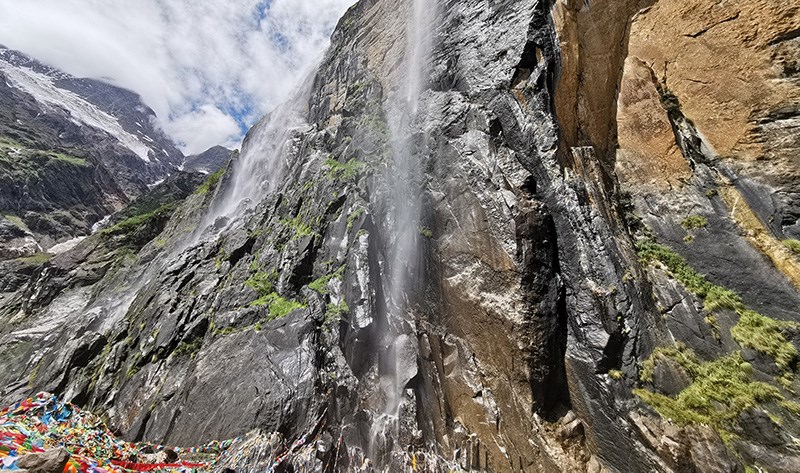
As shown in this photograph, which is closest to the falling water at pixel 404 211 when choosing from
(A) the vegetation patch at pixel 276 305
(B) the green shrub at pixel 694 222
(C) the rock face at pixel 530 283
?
(C) the rock face at pixel 530 283

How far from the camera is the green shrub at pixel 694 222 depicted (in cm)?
731

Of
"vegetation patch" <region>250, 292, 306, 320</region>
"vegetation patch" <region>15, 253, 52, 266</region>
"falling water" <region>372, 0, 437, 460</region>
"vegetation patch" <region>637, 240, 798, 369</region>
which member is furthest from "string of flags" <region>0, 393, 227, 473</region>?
"vegetation patch" <region>15, 253, 52, 266</region>

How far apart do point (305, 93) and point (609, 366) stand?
2831 centimetres

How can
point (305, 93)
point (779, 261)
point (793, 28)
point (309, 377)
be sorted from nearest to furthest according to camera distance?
point (779, 261) < point (793, 28) < point (309, 377) < point (305, 93)

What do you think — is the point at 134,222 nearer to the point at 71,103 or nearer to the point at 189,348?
the point at 189,348

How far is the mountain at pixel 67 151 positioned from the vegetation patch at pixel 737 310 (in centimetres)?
6311

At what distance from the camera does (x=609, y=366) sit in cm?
683

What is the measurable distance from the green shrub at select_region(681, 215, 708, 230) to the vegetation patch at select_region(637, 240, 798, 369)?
2.15ft

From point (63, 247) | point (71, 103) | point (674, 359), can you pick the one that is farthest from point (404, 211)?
point (71, 103)

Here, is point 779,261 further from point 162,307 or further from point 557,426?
point 162,307

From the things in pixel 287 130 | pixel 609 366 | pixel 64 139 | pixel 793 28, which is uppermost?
pixel 64 139

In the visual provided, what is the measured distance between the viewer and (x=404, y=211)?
38.7ft

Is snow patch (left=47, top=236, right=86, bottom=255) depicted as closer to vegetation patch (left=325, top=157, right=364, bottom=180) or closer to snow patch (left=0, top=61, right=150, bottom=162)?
vegetation patch (left=325, top=157, right=364, bottom=180)

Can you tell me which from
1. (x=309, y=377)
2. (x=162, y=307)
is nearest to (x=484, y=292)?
(x=309, y=377)
